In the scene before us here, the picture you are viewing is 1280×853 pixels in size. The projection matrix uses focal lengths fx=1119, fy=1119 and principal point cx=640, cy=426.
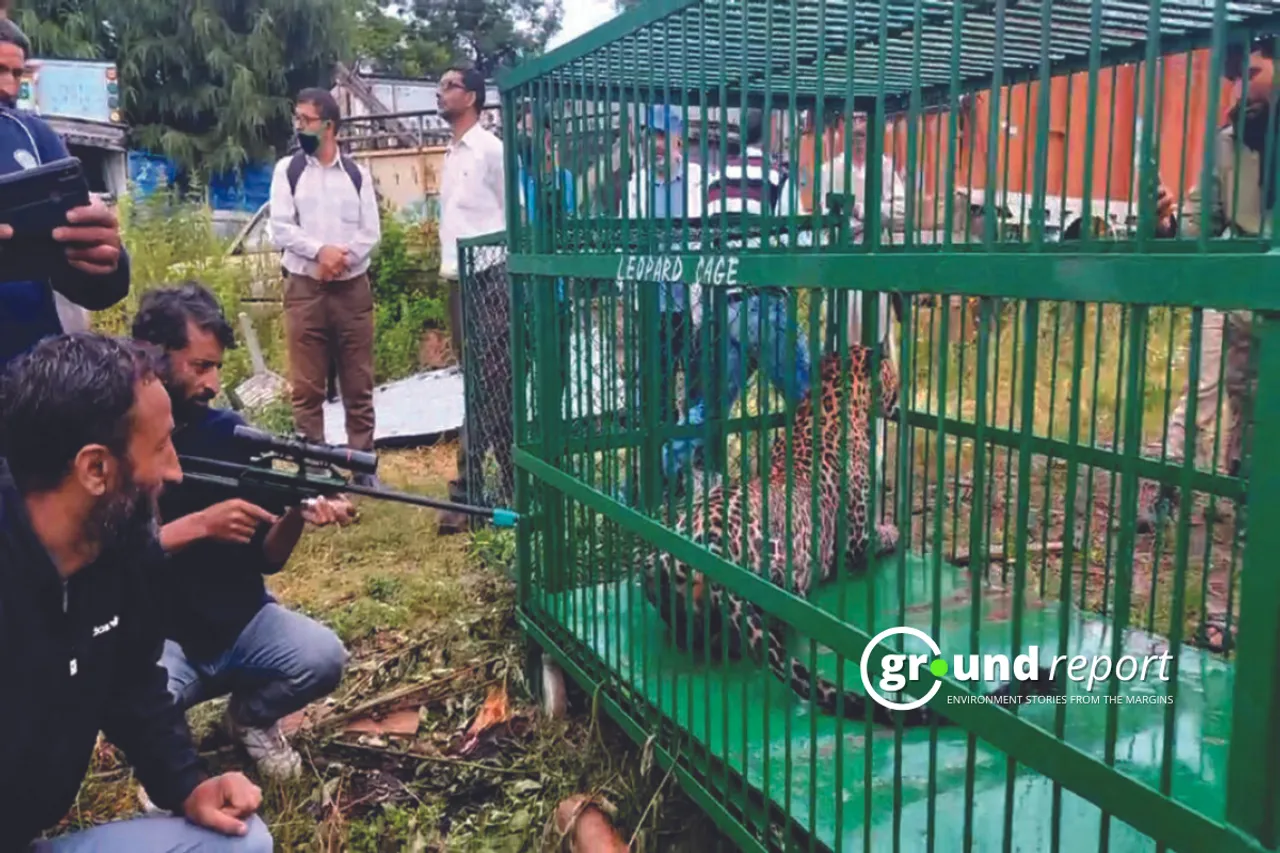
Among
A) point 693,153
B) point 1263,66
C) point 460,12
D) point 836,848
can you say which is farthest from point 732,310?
point 460,12

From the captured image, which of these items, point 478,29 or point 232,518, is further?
point 478,29

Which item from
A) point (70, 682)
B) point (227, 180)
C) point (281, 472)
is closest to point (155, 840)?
point (70, 682)

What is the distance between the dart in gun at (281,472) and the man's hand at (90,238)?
609mm

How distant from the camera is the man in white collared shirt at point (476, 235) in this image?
5.60 meters

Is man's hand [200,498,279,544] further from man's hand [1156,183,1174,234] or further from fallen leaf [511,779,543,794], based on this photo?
man's hand [1156,183,1174,234]

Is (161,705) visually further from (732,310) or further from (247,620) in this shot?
(732,310)

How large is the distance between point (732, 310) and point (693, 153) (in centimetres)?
77

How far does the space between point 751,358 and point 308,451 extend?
127 cm

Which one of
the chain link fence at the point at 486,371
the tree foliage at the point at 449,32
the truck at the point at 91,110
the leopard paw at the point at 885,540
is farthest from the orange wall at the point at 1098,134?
the tree foliage at the point at 449,32

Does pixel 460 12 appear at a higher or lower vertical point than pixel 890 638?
higher

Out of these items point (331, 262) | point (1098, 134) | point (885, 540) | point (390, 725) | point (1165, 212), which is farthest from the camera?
point (331, 262)

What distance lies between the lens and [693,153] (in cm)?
362

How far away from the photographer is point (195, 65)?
23.2 m

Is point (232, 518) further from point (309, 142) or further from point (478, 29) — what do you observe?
point (478, 29)
